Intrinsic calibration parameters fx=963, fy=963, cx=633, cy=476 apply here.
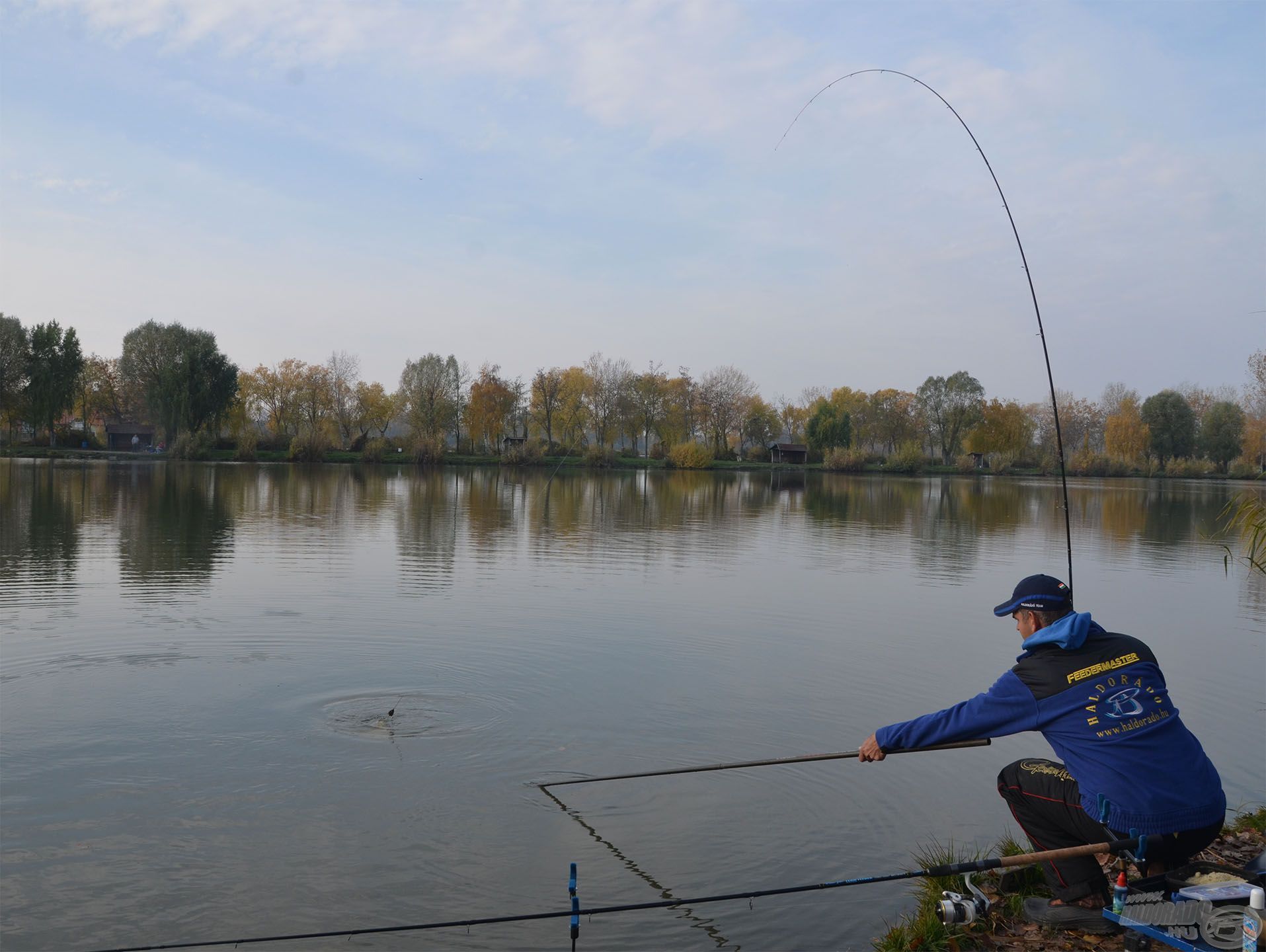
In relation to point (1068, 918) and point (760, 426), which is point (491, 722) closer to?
point (1068, 918)

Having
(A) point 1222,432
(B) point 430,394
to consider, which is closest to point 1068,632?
(B) point 430,394

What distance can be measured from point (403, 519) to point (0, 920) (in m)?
24.2

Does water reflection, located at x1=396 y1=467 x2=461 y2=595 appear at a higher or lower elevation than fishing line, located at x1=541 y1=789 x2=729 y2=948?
higher

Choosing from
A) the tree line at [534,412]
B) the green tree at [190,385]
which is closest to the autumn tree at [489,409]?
the tree line at [534,412]

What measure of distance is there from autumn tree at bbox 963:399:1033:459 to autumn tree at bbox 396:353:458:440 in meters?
57.9

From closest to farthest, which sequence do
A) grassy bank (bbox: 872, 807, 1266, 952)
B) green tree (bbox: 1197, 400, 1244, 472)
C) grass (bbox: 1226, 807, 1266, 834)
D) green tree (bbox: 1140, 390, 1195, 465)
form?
grassy bank (bbox: 872, 807, 1266, 952) → grass (bbox: 1226, 807, 1266, 834) → green tree (bbox: 1197, 400, 1244, 472) → green tree (bbox: 1140, 390, 1195, 465)

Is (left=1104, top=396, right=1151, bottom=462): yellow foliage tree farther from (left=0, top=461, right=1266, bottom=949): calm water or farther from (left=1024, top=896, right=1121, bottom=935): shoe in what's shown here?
(left=1024, top=896, right=1121, bottom=935): shoe

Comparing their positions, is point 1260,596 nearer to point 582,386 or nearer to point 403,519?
point 403,519

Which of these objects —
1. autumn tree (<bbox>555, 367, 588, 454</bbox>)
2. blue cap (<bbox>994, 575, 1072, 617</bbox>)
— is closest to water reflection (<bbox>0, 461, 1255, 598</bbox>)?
blue cap (<bbox>994, 575, 1072, 617</bbox>)

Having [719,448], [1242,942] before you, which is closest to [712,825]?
[1242,942]

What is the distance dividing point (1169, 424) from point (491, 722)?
349 feet

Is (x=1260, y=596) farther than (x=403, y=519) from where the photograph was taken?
No

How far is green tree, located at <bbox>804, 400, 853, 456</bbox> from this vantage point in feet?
363

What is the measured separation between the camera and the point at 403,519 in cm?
2939
